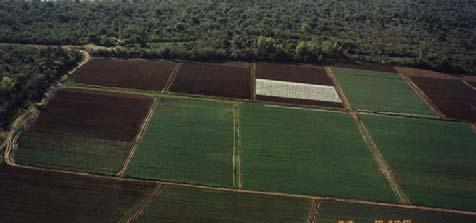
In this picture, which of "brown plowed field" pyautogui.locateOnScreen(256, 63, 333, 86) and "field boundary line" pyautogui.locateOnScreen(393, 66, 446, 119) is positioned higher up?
"brown plowed field" pyautogui.locateOnScreen(256, 63, 333, 86)

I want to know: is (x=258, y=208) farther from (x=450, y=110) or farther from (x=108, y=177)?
(x=450, y=110)

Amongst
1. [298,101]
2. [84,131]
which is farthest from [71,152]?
[298,101]

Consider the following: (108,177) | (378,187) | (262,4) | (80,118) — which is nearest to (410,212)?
(378,187)

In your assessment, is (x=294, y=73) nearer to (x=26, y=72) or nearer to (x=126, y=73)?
(x=126, y=73)

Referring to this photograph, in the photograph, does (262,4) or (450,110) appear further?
(262,4)

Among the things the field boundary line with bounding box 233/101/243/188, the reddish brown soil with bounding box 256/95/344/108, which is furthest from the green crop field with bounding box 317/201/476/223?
the reddish brown soil with bounding box 256/95/344/108

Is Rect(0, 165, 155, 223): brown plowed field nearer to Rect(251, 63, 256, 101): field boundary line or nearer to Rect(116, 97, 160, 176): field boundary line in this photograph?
Rect(116, 97, 160, 176): field boundary line

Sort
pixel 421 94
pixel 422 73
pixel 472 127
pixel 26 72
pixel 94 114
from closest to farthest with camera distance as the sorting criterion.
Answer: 1. pixel 94 114
2. pixel 472 127
3. pixel 26 72
4. pixel 421 94
5. pixel 422 73
